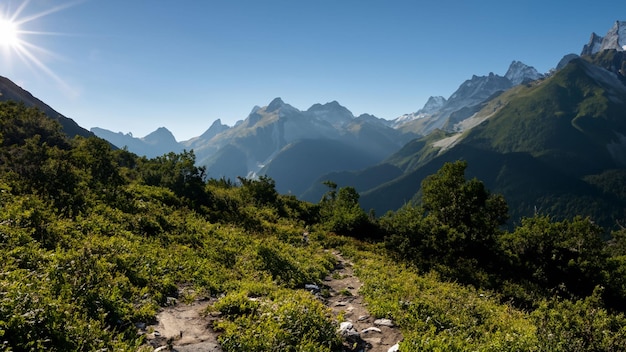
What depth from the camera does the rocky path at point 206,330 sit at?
965 centimetres

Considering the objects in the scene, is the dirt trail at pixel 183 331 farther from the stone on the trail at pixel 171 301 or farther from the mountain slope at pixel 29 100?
the mountain slope at pixel 29 100

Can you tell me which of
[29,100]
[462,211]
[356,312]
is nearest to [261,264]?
[356,312]

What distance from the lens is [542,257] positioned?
2864cm

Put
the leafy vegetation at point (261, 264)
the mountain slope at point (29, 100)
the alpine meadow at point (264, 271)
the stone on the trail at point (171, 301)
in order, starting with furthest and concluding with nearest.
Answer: the mountain slope at point (29, 100) < the stone on the trail at point (171, 301) < the leafy vegetation at point (261, 264) < the alpine meadow at point (264, 271)

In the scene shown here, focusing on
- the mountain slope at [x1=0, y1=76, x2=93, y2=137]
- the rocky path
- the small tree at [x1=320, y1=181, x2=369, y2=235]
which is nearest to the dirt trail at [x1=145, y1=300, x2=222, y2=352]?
the rocky path

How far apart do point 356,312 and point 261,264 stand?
6932mm

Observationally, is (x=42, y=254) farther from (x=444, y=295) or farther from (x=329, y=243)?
(x=329, y=243)

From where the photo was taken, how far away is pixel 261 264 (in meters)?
19.4

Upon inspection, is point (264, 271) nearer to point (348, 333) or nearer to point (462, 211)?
point (348, 333)

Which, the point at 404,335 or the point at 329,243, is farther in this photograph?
the point at 329,243

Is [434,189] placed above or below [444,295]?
above

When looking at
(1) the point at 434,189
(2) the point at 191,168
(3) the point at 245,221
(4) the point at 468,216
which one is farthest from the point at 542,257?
(2) the point at 191,168

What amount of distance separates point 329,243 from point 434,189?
40.5ft

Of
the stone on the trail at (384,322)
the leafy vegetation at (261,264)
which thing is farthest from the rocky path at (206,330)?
the leafy vegetation at (261,264)
